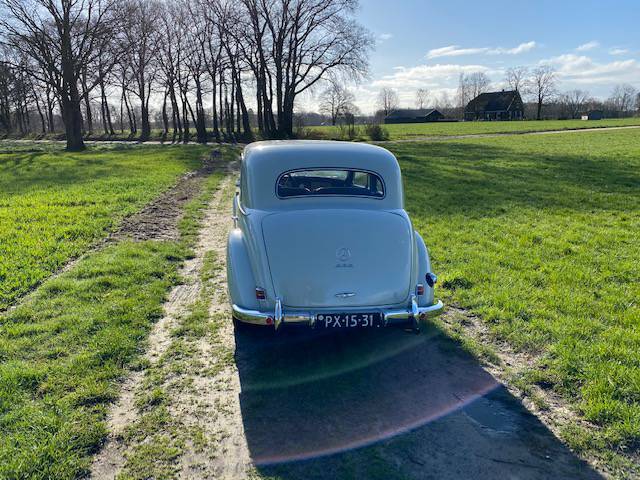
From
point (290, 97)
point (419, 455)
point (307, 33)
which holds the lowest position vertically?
point (419, 455)

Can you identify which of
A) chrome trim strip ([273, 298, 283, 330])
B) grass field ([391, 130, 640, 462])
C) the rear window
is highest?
the rear window

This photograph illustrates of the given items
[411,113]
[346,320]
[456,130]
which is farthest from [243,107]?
[411,113]

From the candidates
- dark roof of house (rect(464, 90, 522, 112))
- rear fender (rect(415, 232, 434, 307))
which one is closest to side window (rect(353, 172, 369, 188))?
rear fender (rect(415, 232, 434, 307))

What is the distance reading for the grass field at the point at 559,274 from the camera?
11.3 feet

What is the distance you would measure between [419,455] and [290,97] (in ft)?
117

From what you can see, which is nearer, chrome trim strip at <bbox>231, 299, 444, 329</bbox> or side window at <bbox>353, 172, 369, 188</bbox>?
chrome trim strip at <bbox>231, 299, 444, 329</bbox>

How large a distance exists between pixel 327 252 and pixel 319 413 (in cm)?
128

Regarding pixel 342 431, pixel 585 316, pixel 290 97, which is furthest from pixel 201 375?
pixel 290 97

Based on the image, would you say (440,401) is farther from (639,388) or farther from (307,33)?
(307,33)

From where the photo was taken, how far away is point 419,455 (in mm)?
2789

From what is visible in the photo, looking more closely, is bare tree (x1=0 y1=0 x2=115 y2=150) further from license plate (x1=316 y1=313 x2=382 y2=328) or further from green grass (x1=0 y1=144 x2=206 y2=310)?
license plate (x1=316 y1=313 x2=382 y2=328)

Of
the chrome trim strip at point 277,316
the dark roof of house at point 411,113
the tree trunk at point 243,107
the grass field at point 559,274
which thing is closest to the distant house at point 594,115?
the dark roof of house at point 411,113

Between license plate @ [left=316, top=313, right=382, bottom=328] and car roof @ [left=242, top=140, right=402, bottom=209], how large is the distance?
131 cm

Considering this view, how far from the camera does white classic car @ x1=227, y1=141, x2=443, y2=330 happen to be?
3.54 m
